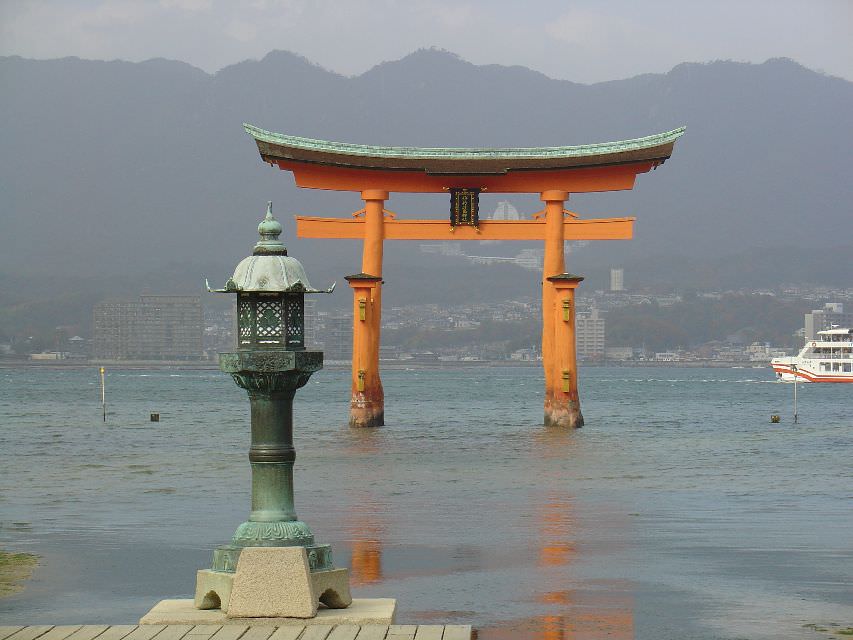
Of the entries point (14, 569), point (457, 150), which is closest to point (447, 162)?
point (457, 150)

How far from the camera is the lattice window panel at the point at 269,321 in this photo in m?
11.3

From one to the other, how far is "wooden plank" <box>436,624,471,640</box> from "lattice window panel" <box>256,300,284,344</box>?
2.44 meters

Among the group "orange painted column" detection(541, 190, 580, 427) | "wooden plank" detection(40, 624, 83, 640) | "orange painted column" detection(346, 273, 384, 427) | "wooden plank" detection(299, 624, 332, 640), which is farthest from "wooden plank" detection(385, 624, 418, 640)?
"orange painted column" detection(541, 190, 580, 427)

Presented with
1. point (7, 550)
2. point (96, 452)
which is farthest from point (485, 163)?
point (7, 550)

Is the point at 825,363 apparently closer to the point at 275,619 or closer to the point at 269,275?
the point at 269,275

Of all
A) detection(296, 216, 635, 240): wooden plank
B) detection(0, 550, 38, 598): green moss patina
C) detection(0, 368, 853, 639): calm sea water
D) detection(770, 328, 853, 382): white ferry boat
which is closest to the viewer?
detection(0, 368, 853, 639): calm sea water

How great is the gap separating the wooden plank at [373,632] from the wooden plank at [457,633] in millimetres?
410

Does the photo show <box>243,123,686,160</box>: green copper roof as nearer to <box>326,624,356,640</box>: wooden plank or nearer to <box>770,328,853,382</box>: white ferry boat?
<box>326,624,356,640</box>: wooden plank

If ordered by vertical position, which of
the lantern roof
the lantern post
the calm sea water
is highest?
the lantern roof

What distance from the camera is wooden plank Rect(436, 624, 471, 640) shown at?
10117mm

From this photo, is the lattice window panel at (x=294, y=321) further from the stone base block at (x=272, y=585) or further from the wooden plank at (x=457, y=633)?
the wooden plank at (x=457, y=633)

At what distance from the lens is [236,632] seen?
10.1 m

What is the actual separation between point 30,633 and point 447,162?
103ft

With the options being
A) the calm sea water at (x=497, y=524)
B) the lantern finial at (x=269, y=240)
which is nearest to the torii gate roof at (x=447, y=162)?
the calm sea water at (x=497, y=524)
